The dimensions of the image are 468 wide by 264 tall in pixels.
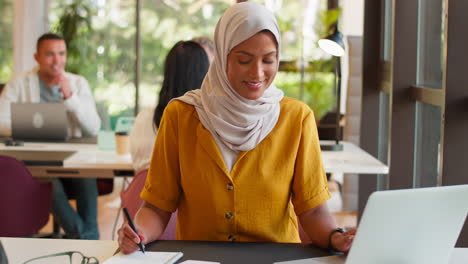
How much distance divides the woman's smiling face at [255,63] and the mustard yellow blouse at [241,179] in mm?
140

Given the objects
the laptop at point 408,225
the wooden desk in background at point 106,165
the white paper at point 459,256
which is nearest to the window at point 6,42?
the wooden desk in background at point 106,165

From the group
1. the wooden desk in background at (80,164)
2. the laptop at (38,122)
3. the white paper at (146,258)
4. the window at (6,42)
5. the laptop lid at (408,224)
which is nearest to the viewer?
the laptop lid at (408,224)

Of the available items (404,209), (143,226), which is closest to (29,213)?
(143,226)

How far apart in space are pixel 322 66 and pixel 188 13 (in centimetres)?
154

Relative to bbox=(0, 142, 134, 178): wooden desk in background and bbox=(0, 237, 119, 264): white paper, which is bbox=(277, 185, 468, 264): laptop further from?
bbox=(0, 142, 134, 178): wooden desk in background

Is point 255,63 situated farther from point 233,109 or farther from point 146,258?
point 146,258

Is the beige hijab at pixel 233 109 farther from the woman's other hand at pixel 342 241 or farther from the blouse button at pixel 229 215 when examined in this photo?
the woman's other hand at pixel 342 241

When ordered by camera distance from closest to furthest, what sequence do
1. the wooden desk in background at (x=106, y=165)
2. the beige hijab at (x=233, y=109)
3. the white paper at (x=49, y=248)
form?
the white paper at (x=49, y=248)
the beige hijab at (x=233, y=109)
the wooden desk in background at (x=106, y=165)

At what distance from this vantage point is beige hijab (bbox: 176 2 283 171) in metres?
1.99

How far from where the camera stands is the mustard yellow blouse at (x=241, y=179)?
6.57 feet

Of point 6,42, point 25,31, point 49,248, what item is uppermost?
point 25,31

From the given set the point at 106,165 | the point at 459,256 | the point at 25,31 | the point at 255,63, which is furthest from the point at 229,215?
the point at 25,31

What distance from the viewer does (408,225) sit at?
148 cm

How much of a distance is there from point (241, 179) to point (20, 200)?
73.6 inches
